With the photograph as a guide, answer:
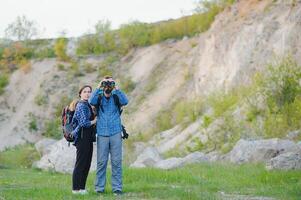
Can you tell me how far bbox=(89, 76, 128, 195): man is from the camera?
1253 centimetres

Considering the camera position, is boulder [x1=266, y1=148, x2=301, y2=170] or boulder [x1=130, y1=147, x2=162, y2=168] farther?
boulder [x1=130, y1=147, x2=162, y2=168]

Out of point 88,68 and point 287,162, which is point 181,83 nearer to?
point 88,68

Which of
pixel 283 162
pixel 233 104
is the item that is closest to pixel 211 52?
pixel 233 104

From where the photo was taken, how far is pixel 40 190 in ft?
43.4

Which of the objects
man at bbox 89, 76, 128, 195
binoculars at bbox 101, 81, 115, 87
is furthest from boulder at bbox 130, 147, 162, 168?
binoculars at bbox 101, 81, 115, 87

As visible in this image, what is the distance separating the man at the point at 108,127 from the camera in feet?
41.1

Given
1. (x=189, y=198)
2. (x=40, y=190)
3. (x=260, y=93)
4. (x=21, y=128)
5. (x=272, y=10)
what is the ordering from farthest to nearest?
1. (x=21, y=128)
2. (x=272, y=10)
3. (x=260, y=93)
4. (x=40, y=190)
5. (x=189, y=198)

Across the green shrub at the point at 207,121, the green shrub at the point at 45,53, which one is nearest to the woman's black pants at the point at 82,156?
the green shrub at the point at 207,121

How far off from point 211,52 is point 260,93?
1769 centimetres

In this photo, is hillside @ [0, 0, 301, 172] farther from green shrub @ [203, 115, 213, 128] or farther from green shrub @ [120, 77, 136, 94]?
green shrub @ [120, 77, 136, 94]

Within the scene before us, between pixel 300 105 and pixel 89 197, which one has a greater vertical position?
pixel 300 105

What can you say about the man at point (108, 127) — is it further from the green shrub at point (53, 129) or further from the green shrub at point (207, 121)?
the green shrub at point (53, 129)

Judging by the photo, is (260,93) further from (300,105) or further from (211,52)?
(211,52)

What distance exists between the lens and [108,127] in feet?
41.2
